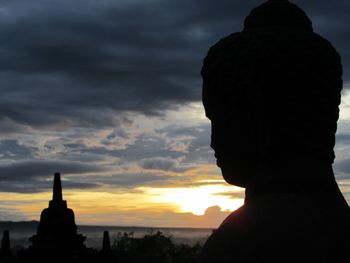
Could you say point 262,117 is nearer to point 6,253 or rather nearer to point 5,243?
point 6,253

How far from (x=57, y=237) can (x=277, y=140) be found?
17029 mm

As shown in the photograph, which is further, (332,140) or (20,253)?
(20,253)

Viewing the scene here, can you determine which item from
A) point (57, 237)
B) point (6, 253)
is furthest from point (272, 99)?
point (6, 253)

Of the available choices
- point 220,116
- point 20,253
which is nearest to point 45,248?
point 20,253

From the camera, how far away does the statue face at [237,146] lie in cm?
415

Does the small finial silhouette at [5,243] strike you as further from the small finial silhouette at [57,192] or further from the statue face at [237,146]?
the statue face at [237,146]

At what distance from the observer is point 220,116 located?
4.30 meters

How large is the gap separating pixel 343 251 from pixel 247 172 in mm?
877

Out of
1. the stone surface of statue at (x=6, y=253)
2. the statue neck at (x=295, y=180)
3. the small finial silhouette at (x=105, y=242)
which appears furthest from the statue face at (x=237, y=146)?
the small finial silhouette at (x=105, y=242)

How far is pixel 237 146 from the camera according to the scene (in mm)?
4211

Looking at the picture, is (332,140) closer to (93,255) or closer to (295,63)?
(295,63)

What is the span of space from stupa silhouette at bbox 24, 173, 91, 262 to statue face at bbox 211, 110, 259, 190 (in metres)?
16.1

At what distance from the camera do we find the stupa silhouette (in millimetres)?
19594

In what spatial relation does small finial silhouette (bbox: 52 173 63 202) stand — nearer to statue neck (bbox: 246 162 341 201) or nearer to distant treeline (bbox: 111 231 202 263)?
distant treeline (bbox: 111 231 202 263)
